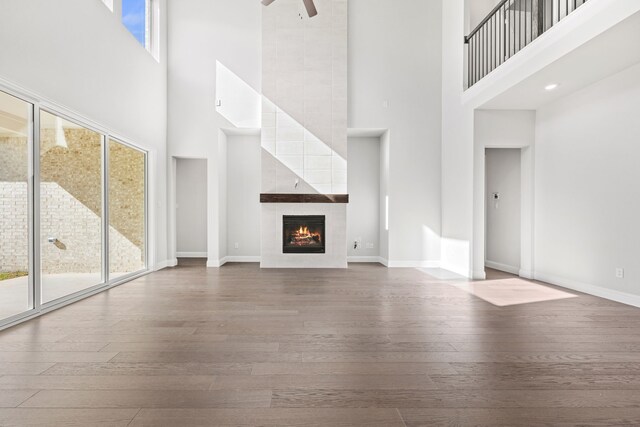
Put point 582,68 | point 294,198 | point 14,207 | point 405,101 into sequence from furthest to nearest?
point 405,101, point 294,198, point 582,68, point 14,207

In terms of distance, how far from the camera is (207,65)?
6.80 meters

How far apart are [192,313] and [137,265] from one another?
292 cm

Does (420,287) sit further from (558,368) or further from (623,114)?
(623,114)

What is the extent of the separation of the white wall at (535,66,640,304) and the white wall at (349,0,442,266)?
6.19 ft

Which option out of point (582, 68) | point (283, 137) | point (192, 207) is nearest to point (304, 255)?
point (283, 137)

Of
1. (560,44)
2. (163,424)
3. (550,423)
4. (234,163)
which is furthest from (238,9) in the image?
(550,423)

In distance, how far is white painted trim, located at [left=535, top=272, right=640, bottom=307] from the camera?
4.03 m

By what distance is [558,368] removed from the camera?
90.5 inches

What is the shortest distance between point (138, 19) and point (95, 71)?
2.08 m

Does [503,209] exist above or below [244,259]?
above

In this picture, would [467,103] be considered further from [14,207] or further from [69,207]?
[14,207]

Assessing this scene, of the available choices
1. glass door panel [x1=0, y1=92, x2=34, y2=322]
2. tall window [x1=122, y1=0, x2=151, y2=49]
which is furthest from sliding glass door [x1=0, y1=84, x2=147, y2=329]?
tall window [x1=122, y1=0, x2=151, y2=49]

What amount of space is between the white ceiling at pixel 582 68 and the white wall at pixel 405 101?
160cm

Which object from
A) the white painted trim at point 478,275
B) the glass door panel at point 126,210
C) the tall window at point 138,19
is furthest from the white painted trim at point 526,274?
the tall window at point 138,19
